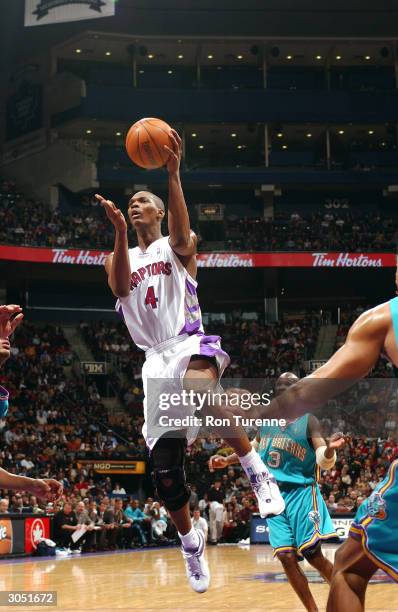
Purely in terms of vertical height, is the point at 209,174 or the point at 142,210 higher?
the point at 142,210

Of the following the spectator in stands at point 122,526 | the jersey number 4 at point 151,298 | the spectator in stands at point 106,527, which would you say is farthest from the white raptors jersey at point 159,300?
the spectator in stands at point 122,526

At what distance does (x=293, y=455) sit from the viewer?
947 cm

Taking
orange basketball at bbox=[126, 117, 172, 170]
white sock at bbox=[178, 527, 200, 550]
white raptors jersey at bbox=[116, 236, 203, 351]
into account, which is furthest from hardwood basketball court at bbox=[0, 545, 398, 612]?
orange basketball at bbox=[126, 117, 172, 170]

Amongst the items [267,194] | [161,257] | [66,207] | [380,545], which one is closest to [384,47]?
[267,194]

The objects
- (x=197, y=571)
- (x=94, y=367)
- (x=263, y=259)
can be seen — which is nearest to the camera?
(x=197, y=571)

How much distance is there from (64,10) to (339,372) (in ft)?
116

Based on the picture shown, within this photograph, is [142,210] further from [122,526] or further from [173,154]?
[122,526]

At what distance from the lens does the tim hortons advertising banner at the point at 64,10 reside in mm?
36188

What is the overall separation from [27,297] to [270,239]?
11.9 meters

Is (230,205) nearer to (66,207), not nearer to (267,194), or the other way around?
(267,194)

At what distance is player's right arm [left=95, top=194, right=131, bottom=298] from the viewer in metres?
6.47

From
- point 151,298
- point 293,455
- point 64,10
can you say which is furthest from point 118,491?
point 64,10

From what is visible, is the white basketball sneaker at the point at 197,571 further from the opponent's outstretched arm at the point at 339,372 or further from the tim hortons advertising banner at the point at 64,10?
the tim hortons advertising banner at the point at 64,10

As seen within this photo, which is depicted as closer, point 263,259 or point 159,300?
point 159,300
